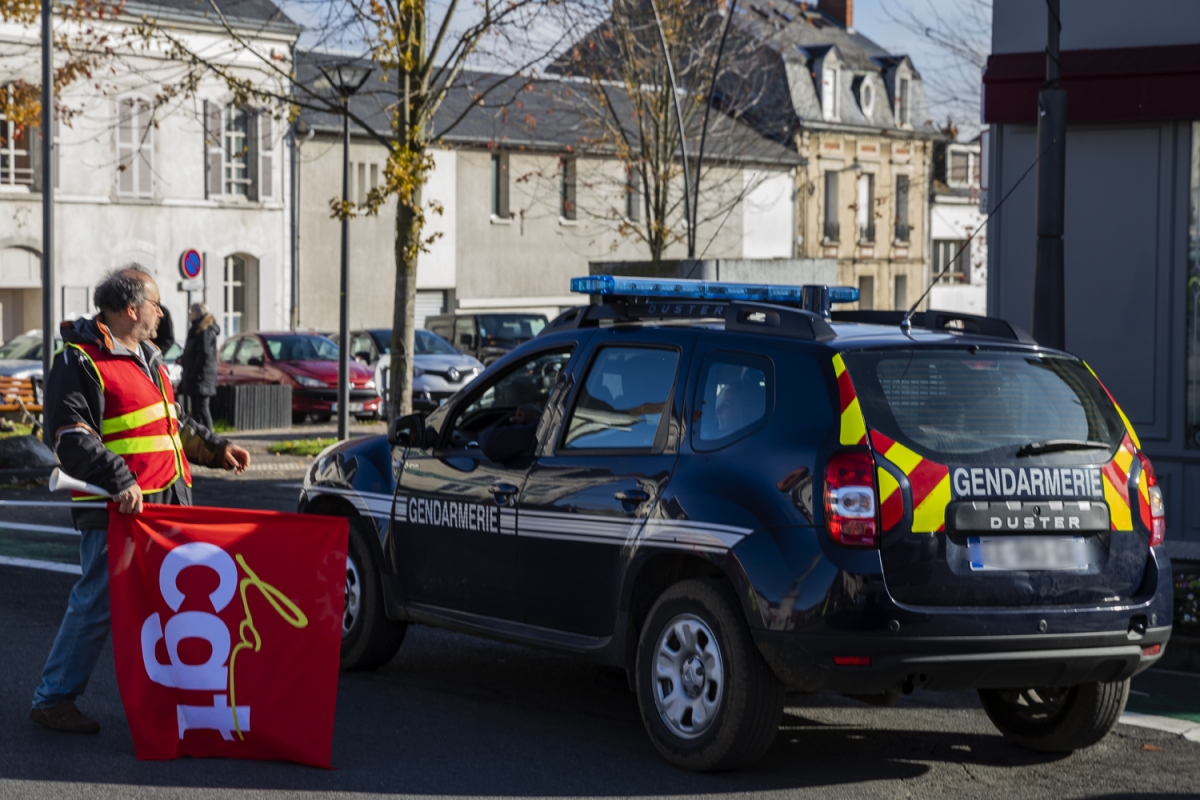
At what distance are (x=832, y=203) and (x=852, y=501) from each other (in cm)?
5168

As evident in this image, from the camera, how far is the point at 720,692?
567 cm

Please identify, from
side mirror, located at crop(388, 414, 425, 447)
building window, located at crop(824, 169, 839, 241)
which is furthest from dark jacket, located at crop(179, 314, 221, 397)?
building window, located at crop(824, 169, 839, 241)

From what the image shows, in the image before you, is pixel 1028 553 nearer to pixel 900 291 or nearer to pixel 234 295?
pixel 234 295

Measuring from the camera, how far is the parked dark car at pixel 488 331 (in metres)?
34.2

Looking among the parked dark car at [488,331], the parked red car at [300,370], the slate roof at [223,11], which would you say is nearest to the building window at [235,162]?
the slate roof at [223,11]

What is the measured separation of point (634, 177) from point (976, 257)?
54.9 ft

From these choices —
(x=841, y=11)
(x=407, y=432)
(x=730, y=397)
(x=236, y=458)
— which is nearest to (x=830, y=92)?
(x=841, y=11)

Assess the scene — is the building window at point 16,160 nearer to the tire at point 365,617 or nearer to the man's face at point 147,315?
the tire at point 365,617

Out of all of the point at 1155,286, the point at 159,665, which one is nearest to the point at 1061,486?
the point at 159,665

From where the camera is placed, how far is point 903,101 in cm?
5944

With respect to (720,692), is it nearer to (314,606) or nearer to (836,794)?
(836,794)

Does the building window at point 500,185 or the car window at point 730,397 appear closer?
the car window at point 730,397

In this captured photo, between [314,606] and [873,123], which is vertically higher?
[873,123]

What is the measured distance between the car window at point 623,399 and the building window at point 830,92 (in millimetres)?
50758
